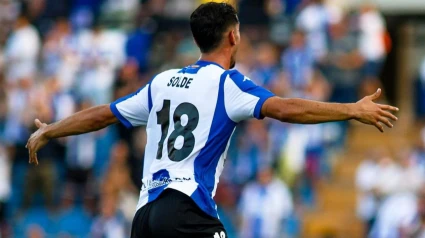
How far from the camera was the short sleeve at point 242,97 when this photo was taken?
245 inches

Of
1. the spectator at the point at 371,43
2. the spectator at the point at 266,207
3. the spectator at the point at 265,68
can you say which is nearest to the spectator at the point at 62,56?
the spectator at the point at 265,68

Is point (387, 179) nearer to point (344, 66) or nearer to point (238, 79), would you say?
point (344, 66)

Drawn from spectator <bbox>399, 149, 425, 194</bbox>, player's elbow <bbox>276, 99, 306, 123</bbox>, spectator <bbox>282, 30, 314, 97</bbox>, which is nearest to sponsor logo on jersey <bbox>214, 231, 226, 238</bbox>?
player's elbow <bbox>276, 99, 306, 123</bbox>

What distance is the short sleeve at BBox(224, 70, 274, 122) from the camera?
6211mm

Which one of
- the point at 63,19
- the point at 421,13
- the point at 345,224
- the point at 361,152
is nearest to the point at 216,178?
the point at 345,224

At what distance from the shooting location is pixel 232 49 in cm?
659

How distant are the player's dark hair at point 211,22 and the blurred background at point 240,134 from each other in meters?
8.01

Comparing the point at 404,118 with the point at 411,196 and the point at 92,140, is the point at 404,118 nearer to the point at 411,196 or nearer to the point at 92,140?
the point at 411,196

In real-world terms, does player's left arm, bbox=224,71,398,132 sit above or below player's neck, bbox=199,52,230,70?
below

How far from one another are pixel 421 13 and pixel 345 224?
6.07 meters

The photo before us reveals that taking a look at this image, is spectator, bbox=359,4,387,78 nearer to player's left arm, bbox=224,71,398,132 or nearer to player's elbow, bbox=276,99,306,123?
player's left arm, bbox=224,71,398,132

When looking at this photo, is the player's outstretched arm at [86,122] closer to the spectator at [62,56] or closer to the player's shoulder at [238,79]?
the player's shoulder at [238,79]

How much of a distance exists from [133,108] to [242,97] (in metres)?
0.82

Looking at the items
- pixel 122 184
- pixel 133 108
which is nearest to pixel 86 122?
pixel 133 108
